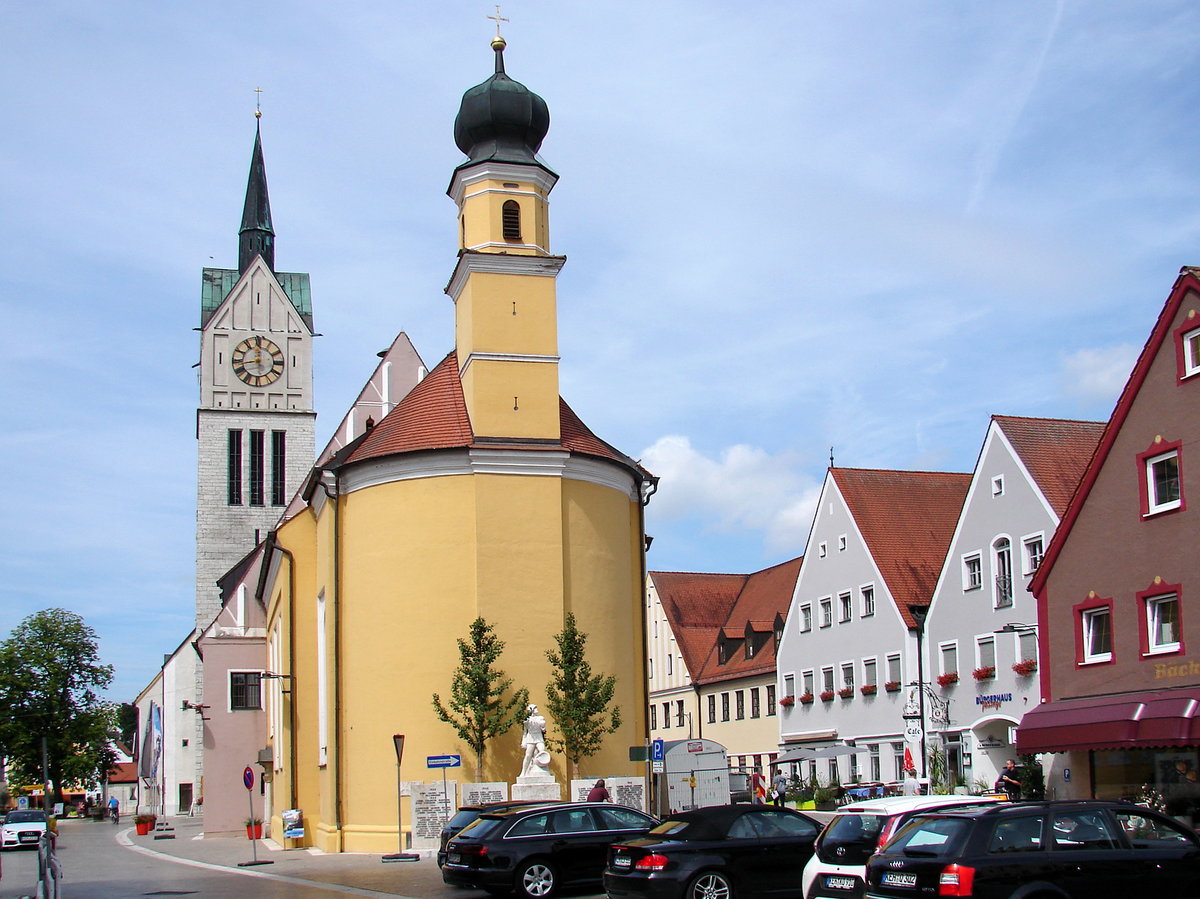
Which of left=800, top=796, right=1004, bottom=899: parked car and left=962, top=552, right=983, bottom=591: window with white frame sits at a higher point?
left=962, top=552, right=983, bottom=591: window with white frame

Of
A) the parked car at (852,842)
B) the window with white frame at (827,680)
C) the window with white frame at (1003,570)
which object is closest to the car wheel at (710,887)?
the parked car at (852,842)

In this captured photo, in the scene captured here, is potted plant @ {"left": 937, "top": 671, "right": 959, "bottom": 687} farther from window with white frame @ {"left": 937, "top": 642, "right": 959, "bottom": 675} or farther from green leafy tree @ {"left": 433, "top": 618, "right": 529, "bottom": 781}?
green leafy tree @ {"left": 433, "top": 618, "right": 529, "bottom": 781}

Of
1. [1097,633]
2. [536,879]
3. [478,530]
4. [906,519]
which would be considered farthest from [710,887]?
[906,519]

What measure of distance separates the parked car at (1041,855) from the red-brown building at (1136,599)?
12.2 meters

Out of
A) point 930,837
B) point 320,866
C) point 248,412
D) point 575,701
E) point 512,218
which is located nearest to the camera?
point 930,837

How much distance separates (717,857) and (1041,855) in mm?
4789

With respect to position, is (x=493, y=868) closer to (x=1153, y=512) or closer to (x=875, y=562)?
(x=1153, y=512)

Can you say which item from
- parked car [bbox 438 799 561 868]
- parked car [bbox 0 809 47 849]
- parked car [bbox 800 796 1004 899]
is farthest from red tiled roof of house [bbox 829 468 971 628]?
parked car [bbox 0 809 47 849]

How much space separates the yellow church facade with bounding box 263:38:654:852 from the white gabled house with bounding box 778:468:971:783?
468 inches

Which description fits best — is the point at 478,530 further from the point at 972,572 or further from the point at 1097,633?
the point at 972,572

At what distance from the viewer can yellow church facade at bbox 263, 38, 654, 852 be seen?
30188 mm

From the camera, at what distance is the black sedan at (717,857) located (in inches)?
611

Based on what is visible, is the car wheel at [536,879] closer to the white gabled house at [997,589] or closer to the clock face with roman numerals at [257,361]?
the white gabled house at [997,589]

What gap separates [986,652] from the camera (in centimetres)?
3788
